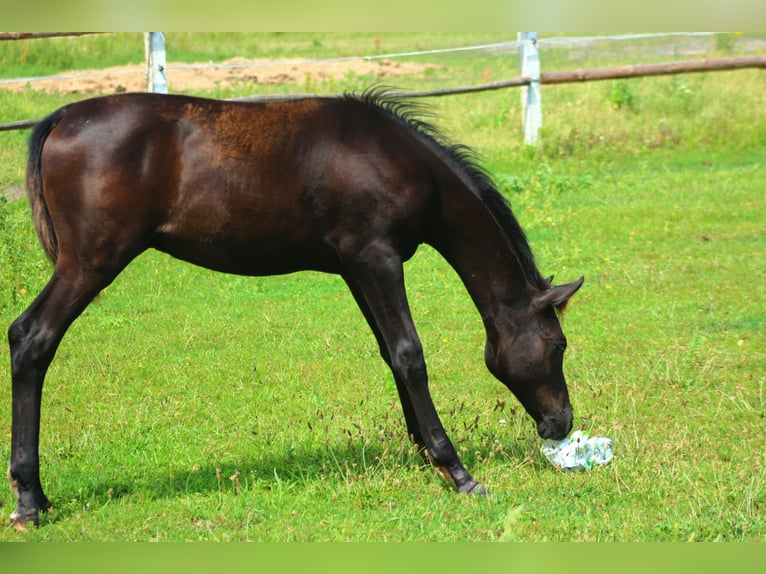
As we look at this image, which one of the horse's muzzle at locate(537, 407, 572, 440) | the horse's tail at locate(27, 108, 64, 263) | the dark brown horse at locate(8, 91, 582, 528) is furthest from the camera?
the horse's muzzle at locate(537, 407, 572, 440)

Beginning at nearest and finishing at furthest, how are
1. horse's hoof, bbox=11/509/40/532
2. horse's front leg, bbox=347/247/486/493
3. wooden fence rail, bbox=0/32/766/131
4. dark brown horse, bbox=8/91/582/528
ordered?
horse's hoof, bbox=11/509/40/532
dark brown horse, bbox=8/91/582/528
horse's front leg, bbox=347/247/486/493
wooden fence rail, bbox=0/32/766/131

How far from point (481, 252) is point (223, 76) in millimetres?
14484

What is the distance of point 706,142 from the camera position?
51.7 feet

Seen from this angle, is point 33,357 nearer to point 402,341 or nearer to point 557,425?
point 402,341

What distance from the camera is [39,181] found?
226 inches

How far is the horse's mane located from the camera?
6.11 m

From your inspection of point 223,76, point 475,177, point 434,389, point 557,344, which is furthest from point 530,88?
point 557,344

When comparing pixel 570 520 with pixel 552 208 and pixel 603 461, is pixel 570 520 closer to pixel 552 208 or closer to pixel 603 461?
pixel 603 461

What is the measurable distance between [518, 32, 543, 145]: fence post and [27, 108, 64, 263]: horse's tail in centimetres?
953

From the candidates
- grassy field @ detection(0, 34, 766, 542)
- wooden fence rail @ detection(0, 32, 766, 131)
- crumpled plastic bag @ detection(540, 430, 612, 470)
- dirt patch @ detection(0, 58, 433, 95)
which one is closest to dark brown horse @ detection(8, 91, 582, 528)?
crumpled plastic bag @ detection(540, 430, 612, 470)

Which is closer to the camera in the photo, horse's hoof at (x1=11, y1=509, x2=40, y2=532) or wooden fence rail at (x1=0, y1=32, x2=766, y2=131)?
horse's hoof at (x1=11, y1=509, x2=40, y2=532)

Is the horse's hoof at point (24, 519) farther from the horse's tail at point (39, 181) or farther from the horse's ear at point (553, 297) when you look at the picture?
the horse's ear at point (553, 297)

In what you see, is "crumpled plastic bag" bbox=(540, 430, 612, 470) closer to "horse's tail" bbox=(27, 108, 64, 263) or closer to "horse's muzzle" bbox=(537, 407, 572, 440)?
"horse's muzzle" bbox=(537, 407, 572, 440)

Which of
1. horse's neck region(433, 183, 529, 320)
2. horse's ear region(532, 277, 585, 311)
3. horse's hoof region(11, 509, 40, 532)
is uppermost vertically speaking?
horse's neck region(433, 183, 529, 320)
